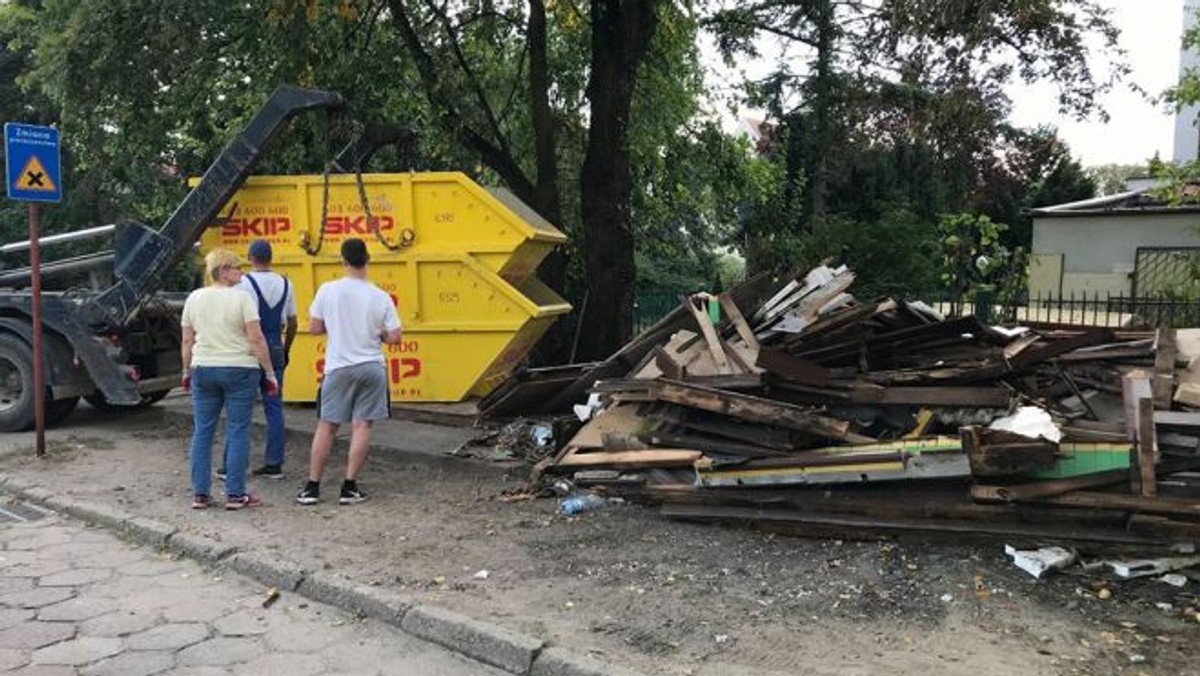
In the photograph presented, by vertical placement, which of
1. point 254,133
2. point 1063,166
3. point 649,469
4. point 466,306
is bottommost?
point 649,469

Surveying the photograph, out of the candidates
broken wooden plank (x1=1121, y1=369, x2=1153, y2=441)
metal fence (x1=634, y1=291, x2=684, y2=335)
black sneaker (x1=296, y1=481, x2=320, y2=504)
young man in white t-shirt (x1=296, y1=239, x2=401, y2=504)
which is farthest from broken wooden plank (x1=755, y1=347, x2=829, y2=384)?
metal fence (x1=634, y1=291, x2=684, y2=335)

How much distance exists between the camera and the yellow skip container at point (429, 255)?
845 centimetres

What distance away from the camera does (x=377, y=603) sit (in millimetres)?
4809

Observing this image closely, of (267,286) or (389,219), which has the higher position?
(389,219)

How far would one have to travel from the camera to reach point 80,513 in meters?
6.59

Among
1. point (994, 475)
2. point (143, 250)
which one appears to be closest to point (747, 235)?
point (143, 250)

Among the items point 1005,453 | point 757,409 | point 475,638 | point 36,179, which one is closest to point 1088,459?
point 1005,453

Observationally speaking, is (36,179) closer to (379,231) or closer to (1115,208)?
(379,231)

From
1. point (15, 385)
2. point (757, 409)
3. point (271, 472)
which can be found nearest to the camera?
point (757, 409)

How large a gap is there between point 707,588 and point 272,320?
4103mm

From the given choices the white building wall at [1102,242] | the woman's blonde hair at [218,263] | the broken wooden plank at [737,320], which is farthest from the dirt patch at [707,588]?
the white building wall at [1102,242]

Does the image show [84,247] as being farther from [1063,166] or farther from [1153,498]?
[1063,166]

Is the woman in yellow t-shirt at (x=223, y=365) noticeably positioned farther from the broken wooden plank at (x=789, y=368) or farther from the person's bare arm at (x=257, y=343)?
the broken wooden plank at (x=789, y=368)

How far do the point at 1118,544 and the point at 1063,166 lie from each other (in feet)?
119
